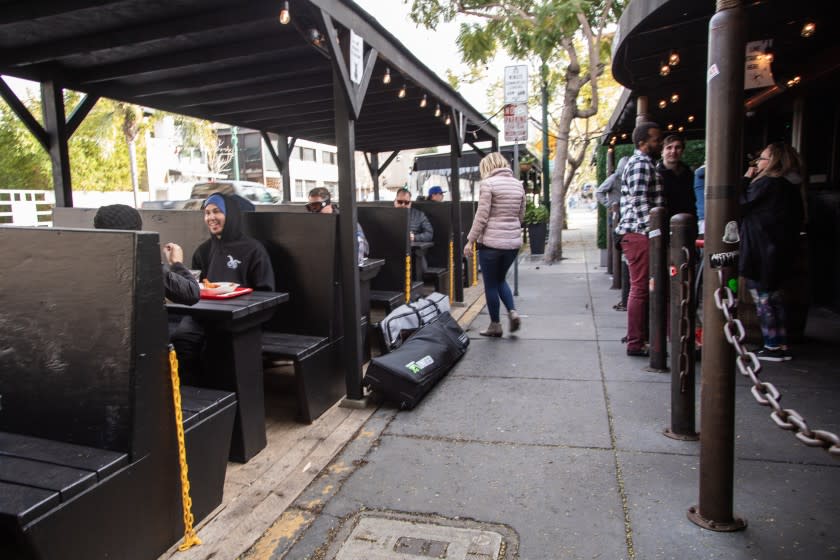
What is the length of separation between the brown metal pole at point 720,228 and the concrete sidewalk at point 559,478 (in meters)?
Result: 0.24

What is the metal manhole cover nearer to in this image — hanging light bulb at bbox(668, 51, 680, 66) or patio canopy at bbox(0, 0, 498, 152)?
patio canopy at bbox(0, 0, 498, 152)

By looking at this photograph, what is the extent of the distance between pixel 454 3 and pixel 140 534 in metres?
12.9

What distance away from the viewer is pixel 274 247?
15.1 feet

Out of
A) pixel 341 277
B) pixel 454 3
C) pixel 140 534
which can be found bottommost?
pixel 140 534

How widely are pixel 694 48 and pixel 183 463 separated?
520cm

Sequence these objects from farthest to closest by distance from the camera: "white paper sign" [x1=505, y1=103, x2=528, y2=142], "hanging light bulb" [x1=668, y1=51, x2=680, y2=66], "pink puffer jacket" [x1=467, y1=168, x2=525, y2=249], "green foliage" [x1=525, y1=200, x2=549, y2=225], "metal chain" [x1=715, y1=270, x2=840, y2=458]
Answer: "green foliage" [x1=525, y1=200, x2=549, y2=225] → "white paper sign" [x1=505, y1=103, x2=528, y2=142] → "pink puffer jacket" [x1=467, y1=168, x2=525, y2=249] → "hanging light bulb" [x1=668, y1=51, x2=680, y2=66] → "metal chain" [x1=715, y1=270, x2=840, y2=458]

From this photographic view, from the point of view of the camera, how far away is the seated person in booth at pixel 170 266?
317cm

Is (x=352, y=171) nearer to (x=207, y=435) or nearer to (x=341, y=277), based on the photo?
(x=341, y=277)

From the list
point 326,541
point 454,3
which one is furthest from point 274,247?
point 454,3

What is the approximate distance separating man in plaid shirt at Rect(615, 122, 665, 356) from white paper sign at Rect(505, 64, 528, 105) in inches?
140

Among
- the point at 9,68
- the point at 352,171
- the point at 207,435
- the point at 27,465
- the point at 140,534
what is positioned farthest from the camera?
the point at 9,68

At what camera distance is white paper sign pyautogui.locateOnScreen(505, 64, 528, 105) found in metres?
8.31

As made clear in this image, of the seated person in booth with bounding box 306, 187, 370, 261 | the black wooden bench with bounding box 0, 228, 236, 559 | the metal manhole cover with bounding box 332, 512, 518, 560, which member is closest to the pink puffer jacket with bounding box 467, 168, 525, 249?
the seated person in booth with bounding box 306, 187, 370, 261

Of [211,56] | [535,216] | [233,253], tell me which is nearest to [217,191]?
[535,216]
